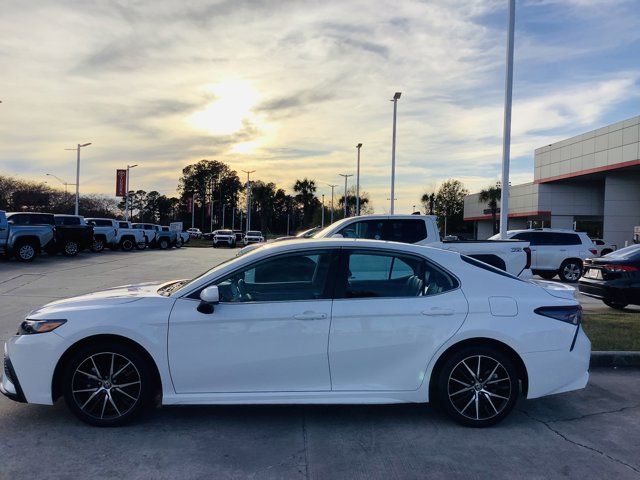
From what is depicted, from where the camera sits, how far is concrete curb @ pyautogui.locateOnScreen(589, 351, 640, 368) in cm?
664

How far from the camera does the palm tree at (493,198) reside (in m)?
65.8

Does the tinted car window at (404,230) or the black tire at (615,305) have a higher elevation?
the tinted car window at (404,230)

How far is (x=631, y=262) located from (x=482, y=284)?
7.26 m

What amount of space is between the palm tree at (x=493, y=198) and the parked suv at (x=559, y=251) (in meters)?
48.4

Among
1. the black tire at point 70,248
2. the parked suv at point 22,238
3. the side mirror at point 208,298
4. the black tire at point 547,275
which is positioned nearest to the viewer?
the side mirror at point 208,298

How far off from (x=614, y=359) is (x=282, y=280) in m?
4.52

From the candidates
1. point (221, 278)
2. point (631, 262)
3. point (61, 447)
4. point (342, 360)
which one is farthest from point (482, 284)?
point (631, 262)

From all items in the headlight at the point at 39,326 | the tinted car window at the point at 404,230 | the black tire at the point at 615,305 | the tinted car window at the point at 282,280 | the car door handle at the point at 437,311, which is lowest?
the black tire at the point at 615,305

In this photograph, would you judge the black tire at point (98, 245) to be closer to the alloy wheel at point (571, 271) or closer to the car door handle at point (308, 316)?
the alloy wheel at point (571, 271)

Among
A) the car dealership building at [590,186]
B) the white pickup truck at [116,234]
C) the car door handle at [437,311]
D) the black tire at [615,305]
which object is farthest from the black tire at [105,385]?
the car dealership building at [590,186]

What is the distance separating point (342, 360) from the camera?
4387 mm

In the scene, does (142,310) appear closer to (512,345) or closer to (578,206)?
(512,345)

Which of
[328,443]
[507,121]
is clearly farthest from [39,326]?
[507,121]

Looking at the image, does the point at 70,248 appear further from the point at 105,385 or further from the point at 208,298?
the point at 208,298
